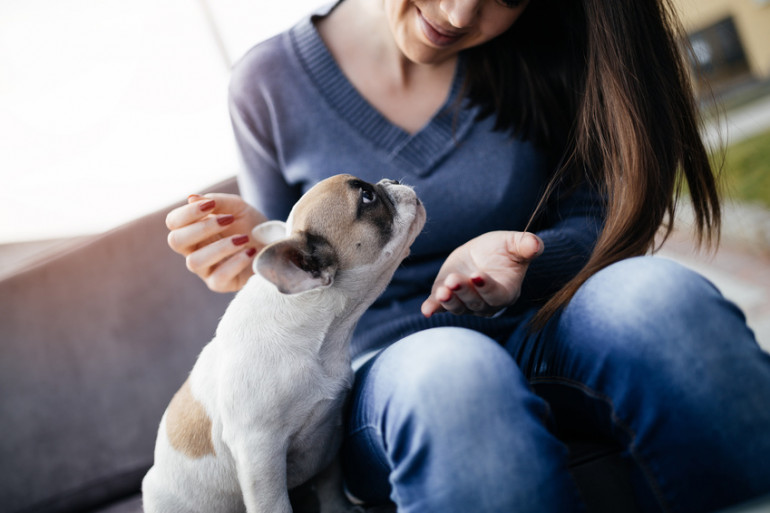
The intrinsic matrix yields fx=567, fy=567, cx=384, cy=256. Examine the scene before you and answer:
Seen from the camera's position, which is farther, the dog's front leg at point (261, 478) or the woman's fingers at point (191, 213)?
the woman's fingers at point (191, 213)

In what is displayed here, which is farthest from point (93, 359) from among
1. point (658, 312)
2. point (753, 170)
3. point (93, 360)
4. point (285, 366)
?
point (753, 170)

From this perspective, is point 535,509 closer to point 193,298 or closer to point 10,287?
point 193,298

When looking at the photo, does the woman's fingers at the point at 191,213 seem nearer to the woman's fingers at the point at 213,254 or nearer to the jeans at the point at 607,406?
the woman's fingers at the point at 213,254

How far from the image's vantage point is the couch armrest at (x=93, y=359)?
1463 mm

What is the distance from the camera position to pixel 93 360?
60.4 inches

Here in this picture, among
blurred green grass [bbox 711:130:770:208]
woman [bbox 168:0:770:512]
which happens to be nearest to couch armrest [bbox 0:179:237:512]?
woman [bbox 168:0:770:512]

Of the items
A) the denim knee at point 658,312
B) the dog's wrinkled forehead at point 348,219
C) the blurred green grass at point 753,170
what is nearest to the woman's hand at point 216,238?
the dog's wrinkled forehead at point 348,219

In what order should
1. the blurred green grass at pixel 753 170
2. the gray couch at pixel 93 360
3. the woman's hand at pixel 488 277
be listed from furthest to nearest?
the blurred green grass at pixel 753 170 → the gray couch at pixel 93 360 → the woman's hand at pixel 488 277

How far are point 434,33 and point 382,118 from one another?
0.21m

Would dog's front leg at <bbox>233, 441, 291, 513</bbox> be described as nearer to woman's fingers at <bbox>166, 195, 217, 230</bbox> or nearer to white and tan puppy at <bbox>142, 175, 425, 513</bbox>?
white and tan puppy at <bbox>142, 175, 425, 513</bbox>

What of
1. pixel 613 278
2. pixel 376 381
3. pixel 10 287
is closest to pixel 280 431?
pixel 376 381

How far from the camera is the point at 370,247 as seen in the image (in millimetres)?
1019

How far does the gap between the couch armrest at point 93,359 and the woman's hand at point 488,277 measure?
0.80 m

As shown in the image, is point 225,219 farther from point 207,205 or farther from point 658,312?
point 658,312
